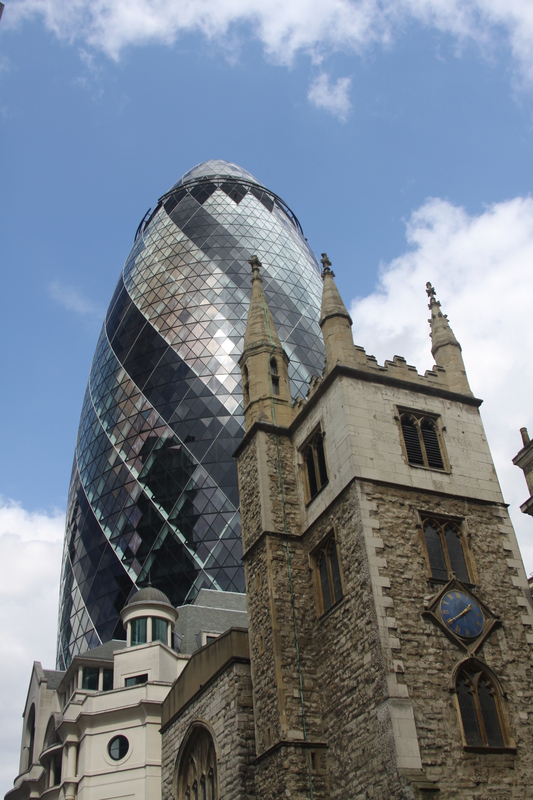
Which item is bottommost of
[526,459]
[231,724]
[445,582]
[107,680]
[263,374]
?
[231,724]

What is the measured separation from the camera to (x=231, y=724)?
17.1 meters

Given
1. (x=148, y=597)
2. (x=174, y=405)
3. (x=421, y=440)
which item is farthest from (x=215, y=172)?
(x=421, y=440)

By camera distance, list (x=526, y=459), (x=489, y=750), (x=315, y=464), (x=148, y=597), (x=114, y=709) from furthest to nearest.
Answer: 1. (x=148, y=597)
2. (x=526, y=459)
3. (x=114, y=709)
4. (x=315, y=464)
5. (x=489, y=750)

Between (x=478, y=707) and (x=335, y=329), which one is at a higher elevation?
(x=335, y=329)

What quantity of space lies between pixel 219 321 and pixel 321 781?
1161 inches

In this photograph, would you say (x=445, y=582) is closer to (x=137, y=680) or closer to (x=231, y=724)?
(x=231, y=724)

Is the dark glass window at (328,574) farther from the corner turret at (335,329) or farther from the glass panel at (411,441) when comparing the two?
the corner turret at (335,329)

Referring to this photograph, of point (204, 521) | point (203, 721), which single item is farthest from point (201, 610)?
point (203, 721)

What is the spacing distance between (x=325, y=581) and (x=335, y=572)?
0.39 meters

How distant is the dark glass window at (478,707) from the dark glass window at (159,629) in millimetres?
13818

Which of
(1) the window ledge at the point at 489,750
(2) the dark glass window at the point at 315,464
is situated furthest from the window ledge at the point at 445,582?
(2) the dark glass window at the point at 315,464

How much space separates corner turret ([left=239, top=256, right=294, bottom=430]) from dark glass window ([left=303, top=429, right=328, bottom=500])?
1.37 meters

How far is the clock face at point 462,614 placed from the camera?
50.3 ft

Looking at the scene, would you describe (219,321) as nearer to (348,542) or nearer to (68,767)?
(68,767)
